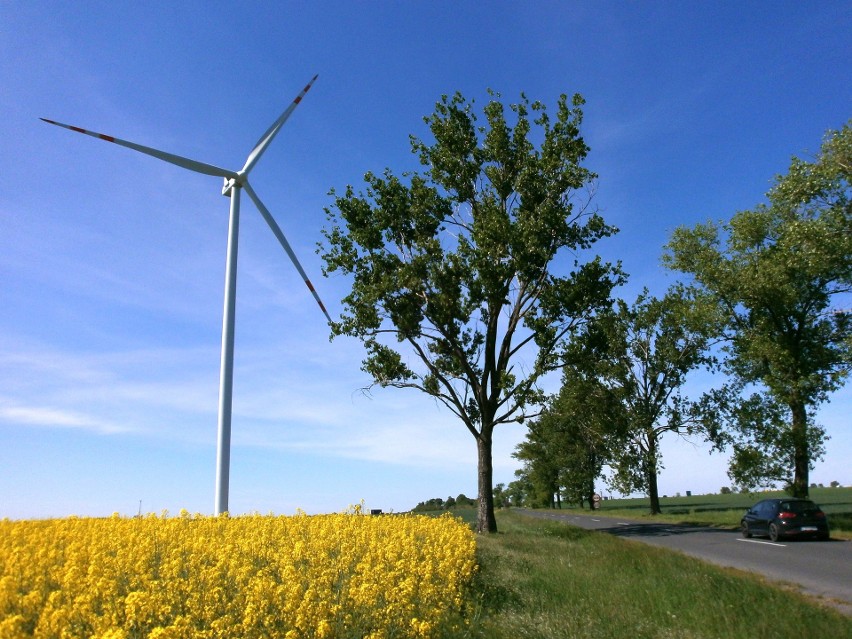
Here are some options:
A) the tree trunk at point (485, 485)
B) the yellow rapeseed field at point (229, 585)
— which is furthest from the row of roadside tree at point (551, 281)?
the yellow rapeseed field at point (229, 585)

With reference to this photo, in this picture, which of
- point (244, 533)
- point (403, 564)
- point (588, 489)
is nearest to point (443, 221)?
point (244, 533)

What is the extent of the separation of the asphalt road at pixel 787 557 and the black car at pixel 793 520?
0.49m

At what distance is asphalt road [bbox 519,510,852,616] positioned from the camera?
38.8 feet

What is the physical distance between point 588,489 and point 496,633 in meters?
62.3

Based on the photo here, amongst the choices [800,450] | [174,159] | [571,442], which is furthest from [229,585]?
[571,442]

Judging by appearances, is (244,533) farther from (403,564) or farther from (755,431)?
(755,431)

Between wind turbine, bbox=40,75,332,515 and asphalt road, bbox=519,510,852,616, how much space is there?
45.1 feet

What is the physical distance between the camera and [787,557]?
1711cm

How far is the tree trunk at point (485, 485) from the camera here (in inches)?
1017

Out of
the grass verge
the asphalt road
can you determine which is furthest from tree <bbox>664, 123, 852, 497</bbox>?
the grass verge

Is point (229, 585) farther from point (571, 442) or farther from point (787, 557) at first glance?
point (571, 442)

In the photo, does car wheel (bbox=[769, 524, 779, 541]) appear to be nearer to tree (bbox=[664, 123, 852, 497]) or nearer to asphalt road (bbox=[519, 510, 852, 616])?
asphalt road (bbox=[519, 510, 852, 616])

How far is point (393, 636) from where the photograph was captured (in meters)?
6.41

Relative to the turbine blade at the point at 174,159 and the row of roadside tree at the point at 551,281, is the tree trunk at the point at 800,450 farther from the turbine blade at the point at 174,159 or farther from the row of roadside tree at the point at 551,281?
the turbine blade at the point at 174,159
